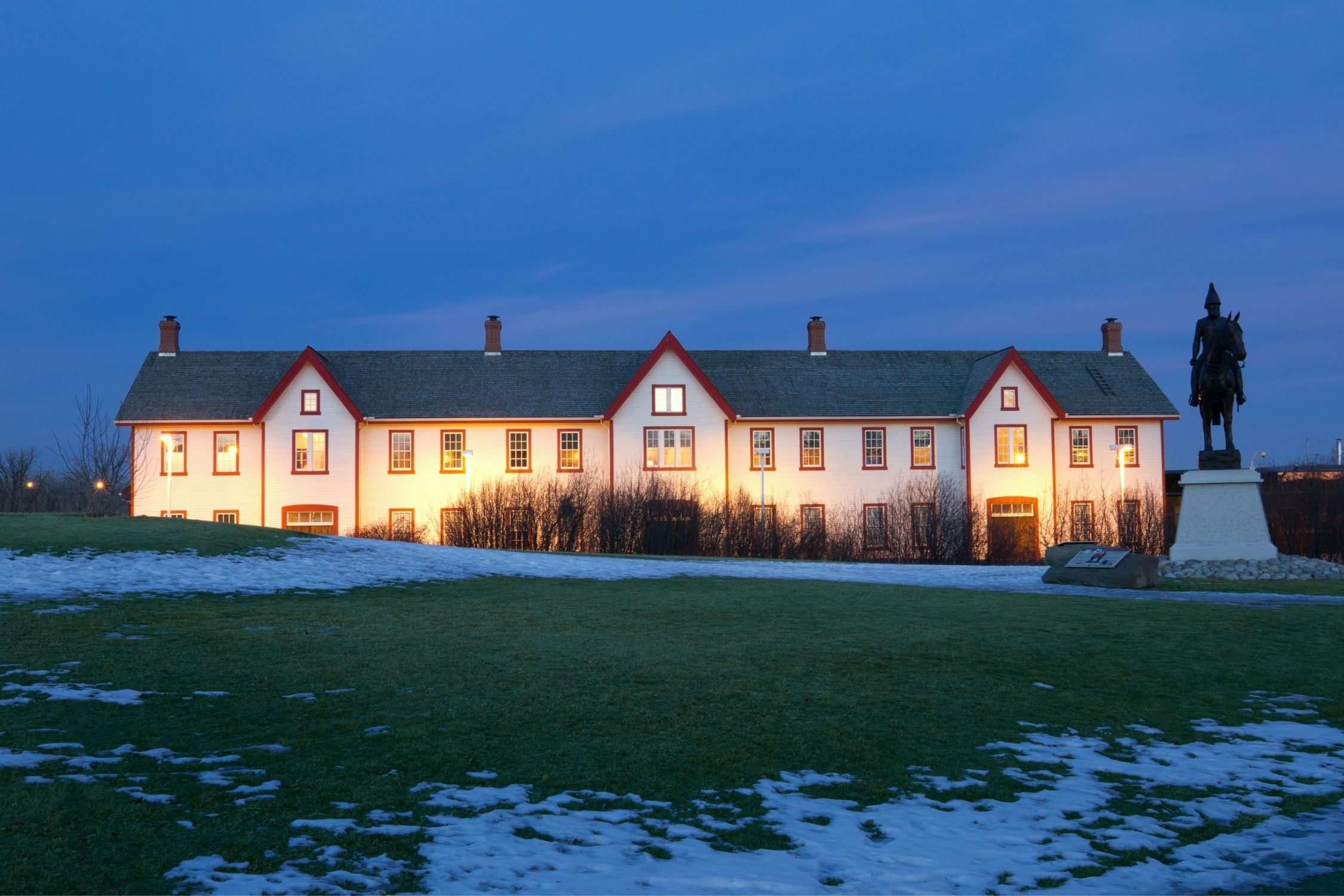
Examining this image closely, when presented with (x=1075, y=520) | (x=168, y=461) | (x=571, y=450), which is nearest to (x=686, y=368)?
(x=571, y=450)

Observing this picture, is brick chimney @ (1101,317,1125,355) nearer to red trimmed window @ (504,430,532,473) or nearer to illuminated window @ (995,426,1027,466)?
illuminated window @ (995,426,1027,466)

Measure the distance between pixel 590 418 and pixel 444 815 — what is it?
42.8 metres

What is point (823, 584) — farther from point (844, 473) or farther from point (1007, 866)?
point (844, 473)

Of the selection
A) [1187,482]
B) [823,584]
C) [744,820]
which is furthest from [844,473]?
[744,820]

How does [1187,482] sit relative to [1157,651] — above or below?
above

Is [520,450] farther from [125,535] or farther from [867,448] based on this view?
[125,535]

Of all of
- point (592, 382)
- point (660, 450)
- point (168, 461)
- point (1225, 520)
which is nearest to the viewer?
point (1225, 520)

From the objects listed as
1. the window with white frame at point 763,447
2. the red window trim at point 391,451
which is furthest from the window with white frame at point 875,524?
the red window trim at point 391,451

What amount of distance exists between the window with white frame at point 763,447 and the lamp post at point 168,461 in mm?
24655

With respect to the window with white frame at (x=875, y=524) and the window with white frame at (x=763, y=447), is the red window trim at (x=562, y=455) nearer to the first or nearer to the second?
the window with white frame at (x=763, y=447)

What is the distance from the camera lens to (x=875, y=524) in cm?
4991

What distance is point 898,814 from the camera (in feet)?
21.0

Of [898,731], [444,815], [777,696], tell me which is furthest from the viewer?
[777,696]

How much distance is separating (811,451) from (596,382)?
10595 mm
